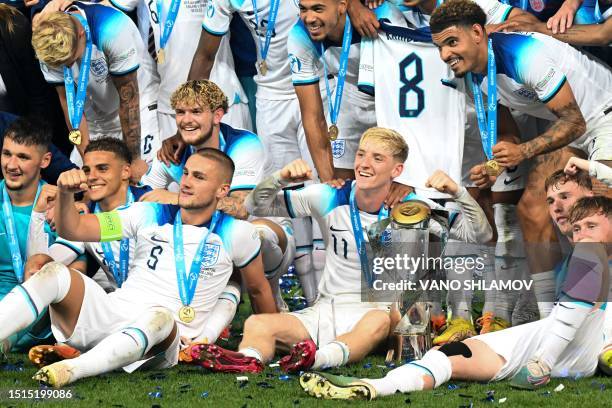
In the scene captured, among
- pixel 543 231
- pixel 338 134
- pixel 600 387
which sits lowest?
pixel 600 387

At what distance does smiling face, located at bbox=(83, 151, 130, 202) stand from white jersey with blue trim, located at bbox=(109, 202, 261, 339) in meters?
0.68

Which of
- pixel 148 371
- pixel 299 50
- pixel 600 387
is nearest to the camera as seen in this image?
pixel 600 387

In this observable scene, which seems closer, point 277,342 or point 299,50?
point 277,342

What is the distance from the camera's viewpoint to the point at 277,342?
300 inches

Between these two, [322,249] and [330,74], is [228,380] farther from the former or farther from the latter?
[330,74]

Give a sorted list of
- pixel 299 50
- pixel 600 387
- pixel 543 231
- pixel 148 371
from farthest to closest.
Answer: pixel 299 50
pixel 543 231
pixel 148 371
pixel 600 387

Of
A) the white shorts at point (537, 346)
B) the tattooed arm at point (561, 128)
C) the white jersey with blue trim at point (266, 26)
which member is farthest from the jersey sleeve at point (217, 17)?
the white shorts at point (537, 346)

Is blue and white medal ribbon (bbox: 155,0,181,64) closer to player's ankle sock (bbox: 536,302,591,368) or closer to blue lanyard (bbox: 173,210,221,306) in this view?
blue lanyard (bbox: 173,210,221,306)

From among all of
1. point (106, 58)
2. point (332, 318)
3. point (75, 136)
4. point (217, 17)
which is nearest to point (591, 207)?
point (332, 318)

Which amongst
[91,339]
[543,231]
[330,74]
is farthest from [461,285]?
[91,339]

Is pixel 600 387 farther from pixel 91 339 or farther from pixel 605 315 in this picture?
pixel 91 339

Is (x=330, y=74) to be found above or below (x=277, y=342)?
above

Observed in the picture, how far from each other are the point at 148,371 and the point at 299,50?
8.84ft

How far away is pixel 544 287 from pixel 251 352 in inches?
79.3
